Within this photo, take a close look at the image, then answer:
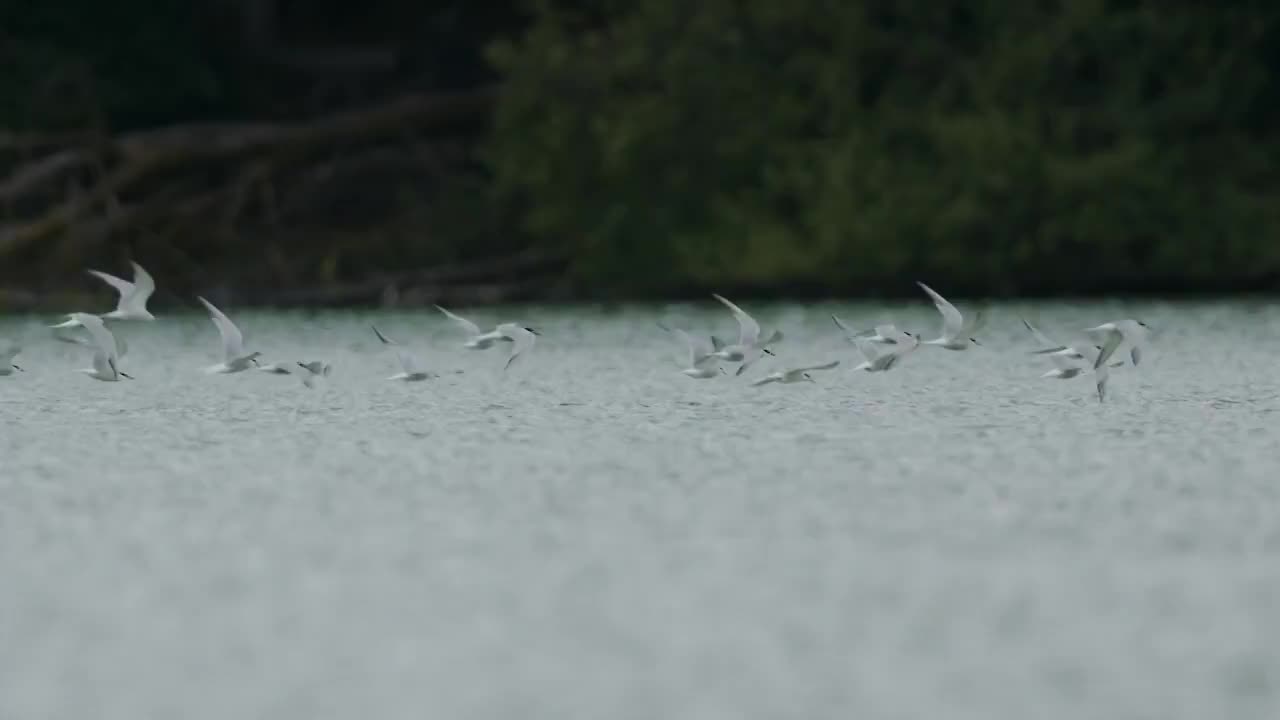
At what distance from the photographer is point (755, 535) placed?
9.59m

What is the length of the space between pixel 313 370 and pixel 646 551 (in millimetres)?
7367

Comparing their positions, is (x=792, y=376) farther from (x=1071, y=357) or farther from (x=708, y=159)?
(x=708, y=159)

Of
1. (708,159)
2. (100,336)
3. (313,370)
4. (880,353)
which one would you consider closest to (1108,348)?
(880,353)

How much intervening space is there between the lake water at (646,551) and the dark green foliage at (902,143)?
9.33 metres

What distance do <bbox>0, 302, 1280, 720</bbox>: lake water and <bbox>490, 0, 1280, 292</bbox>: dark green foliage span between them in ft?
30.6

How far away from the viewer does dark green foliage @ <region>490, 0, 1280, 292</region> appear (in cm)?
2583

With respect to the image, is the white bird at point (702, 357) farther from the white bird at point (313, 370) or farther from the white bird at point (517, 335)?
the white bird at point (313, 370)

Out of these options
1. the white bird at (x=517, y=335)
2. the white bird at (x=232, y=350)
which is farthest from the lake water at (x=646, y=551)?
the white bird at (x=517, y=335)

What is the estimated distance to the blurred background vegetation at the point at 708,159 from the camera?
25953mm

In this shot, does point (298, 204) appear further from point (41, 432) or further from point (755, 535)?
point (755, 535)

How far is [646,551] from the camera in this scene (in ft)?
30.2

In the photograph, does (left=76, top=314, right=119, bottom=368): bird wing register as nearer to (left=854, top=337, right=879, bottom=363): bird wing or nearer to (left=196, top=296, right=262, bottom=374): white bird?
(left=196, top=296, right=262, bottom=374): white bird

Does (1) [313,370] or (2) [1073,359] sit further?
(1) [313,370]

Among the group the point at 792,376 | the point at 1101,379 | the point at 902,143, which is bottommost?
the point at 792,376
